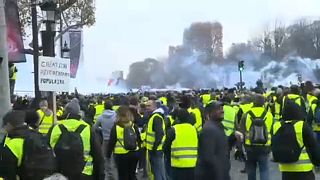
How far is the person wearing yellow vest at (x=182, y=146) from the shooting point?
376 inches

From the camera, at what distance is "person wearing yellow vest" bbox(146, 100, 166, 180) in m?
11.5

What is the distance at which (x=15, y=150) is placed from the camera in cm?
684

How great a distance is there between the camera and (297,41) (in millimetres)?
104812

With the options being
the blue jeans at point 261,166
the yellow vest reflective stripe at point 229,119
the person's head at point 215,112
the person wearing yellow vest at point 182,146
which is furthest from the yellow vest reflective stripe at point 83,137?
the yellow vest reflective stripe at point 229,119

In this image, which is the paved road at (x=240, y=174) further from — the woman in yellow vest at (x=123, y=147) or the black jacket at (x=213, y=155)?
the black jacket at (x=213, y=155)

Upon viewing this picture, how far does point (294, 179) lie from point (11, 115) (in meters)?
3.77

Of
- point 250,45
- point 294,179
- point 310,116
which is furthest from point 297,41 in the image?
point 294,179

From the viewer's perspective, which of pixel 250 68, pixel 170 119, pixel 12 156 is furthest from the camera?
pixel 250 68

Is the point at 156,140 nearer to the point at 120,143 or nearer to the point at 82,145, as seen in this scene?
the point at 120,143

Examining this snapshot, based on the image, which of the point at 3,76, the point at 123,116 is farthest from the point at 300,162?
the point at 3,76

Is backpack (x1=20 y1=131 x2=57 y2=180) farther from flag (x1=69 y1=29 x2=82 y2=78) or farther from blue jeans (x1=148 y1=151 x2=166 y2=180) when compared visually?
flag (x1=69 y1=29 x2=82 y2=78)

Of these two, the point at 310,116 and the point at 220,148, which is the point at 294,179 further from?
Answer: the point at 310,116

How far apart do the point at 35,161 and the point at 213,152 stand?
2.44 m

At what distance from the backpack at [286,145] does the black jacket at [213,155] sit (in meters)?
0.66
